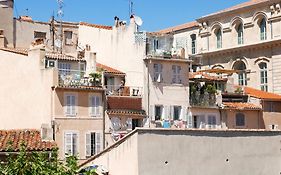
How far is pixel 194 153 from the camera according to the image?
2814cm

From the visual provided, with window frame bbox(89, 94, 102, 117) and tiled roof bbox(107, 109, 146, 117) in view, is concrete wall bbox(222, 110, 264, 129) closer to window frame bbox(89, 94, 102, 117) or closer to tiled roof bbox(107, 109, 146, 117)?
tiled roof bbox(107, 109, 146, 117)

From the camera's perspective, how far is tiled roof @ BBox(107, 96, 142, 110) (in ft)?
144

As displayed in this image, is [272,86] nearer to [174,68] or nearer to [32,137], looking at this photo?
[174,68]

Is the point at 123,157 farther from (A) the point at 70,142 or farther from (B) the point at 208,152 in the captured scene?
(A) the point at 70,142

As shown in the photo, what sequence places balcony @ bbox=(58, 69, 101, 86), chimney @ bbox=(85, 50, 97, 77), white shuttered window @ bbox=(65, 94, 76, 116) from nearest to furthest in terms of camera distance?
1. white shuttered window @ bbox=(65, 94, 76, 116)
2. balcony @ bbox=(58, 69, 101, 86)
3. chimney @ bbox=(85, 50, 97, 77)

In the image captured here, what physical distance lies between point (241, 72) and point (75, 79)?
26886mm

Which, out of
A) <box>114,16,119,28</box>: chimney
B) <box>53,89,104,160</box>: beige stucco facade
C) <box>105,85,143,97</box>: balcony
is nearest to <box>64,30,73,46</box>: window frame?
<box>114,16,119,28</box>: chimney

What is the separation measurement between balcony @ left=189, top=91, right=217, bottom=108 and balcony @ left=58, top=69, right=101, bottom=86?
8888 millimetres

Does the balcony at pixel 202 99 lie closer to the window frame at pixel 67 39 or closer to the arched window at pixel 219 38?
the window frame at pixel 67 39

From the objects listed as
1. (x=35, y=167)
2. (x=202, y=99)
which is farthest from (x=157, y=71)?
(x=35, y=167)

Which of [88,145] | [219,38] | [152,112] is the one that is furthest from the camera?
[219,38]

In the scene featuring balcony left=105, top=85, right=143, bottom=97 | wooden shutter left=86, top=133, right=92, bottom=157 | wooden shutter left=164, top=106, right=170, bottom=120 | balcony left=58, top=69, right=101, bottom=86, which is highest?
balcony left=58, top=69, right=101, bottom=86

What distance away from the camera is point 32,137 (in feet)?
123

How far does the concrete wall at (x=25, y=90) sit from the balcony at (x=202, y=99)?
12.7 metres
